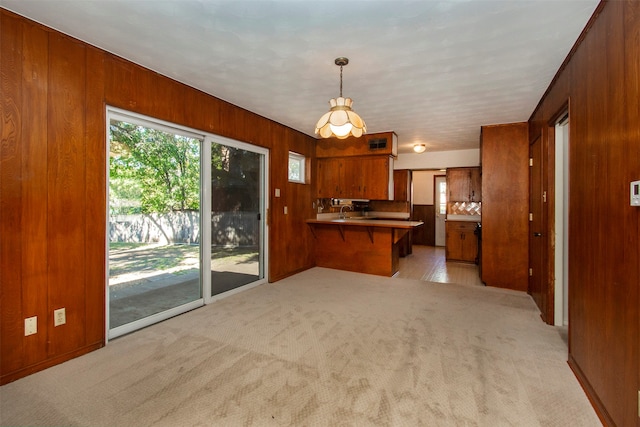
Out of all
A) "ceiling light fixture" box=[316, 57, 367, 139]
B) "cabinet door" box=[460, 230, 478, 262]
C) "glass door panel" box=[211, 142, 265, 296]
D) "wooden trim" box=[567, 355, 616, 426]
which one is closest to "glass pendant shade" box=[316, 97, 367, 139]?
"ceiling light fixture" box=[316, 57, 367, 139]

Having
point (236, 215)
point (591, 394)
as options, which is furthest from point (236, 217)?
point (591, 394)

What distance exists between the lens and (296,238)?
516 centimetres

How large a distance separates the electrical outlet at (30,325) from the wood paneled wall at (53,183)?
28 mm

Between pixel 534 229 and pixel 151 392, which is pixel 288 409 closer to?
pixel 151 392

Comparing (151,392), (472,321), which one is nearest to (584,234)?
(472,321)

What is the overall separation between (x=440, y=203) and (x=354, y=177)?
178 inches

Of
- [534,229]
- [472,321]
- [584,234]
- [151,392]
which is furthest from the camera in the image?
[534,229]

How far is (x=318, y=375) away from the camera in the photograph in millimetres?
2088

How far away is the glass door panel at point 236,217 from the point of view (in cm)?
367

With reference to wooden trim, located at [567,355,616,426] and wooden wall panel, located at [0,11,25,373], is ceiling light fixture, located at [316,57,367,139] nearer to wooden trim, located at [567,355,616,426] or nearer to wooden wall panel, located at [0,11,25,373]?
wooden wall panel, located at [0,11,25,373]

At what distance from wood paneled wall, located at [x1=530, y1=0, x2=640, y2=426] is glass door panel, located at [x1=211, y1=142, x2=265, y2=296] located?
354 cm

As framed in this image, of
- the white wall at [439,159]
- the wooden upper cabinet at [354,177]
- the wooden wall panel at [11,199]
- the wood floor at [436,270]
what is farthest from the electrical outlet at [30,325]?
the white wall at [439,159]

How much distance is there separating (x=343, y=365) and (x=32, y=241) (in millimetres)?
2455

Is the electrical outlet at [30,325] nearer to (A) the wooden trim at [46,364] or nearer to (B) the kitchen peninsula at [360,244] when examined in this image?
(A) the wooden trim at [46,364]
